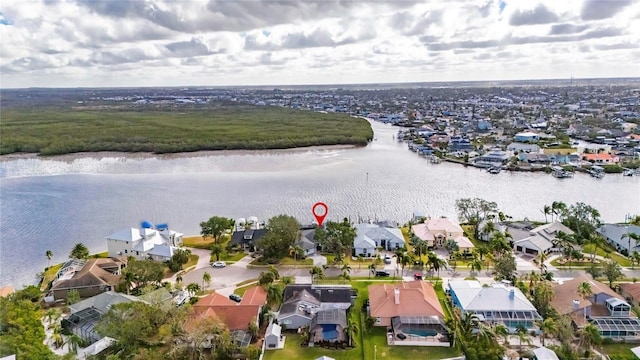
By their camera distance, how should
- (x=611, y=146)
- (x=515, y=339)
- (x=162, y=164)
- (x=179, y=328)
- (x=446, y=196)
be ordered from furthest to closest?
1. (x=611, y=146)
2. (x=162, y=164)
3. (x=446, y=196)
4. (x=515, y=339)
5. (x=179, y=328)

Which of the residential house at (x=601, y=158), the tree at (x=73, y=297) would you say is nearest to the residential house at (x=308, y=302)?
the tree at (x=73, y=297)

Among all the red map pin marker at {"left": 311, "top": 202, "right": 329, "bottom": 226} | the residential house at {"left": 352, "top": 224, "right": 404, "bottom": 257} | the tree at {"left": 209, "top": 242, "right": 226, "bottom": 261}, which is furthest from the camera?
the red map pin marker at {"left": 311, "top": 202, "right": 329, "bottom": 226}

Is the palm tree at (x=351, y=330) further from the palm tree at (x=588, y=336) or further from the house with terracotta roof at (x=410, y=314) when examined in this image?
the palm tree at (x=588, y=336)

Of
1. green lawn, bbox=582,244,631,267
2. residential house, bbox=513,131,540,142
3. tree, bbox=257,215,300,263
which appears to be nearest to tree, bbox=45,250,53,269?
tree, bbox=257,215,300,263

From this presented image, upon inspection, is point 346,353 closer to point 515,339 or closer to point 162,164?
point 515,339

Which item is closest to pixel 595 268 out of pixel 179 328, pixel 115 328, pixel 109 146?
pixel 179 328

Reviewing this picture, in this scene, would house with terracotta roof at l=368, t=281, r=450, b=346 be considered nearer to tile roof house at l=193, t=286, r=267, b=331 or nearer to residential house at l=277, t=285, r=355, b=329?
residential house at l=277, t=285, r=355, b=329

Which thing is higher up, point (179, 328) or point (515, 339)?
point (179, 328)

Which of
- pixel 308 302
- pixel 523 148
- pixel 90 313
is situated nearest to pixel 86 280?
pixel 90 313
